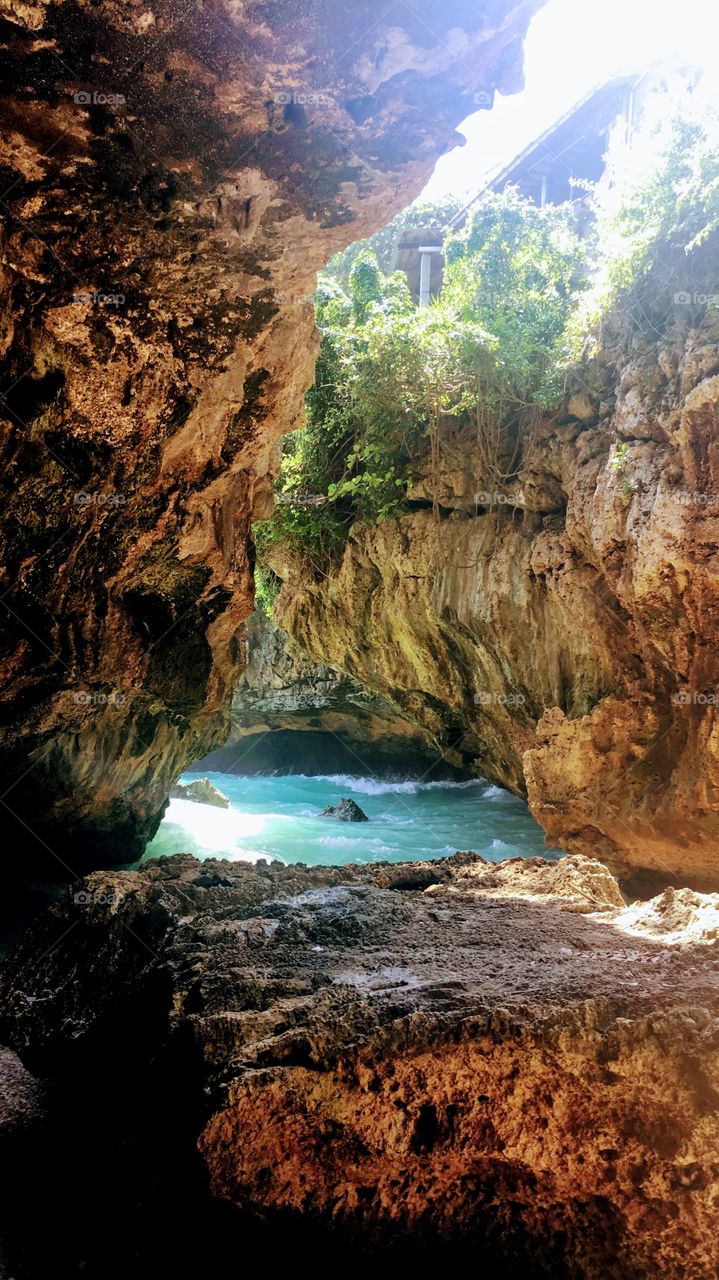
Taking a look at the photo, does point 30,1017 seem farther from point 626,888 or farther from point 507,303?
point 507,303

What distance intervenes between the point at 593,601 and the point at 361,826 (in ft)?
27.5

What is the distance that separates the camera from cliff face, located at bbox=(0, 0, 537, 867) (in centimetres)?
294

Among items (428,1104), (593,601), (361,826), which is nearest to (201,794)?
(361,826)

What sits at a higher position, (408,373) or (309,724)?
(408,373)

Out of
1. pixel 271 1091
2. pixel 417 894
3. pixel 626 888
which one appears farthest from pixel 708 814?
pixel 271 1091

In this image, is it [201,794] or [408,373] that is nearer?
[408,373]

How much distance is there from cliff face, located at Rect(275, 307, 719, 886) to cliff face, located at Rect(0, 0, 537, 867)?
3.77 meters

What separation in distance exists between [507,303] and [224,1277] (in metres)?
10.1

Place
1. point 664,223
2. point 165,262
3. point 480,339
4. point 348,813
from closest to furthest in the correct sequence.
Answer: point 165,262 < point 664,223 < point 480,339 < point 348,813

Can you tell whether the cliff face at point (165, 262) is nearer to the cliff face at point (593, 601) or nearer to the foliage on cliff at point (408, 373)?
the foliage on cliff at point (408, 373)

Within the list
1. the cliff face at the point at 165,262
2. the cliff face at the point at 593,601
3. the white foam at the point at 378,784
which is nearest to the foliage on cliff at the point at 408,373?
the cliff face at the point at 593,601

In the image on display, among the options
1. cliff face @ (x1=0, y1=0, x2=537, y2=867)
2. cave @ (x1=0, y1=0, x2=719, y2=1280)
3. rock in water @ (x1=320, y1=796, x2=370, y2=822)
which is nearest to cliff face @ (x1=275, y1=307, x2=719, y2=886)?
cave @ (x1=0, y1=0, x2=719, y2=1280)

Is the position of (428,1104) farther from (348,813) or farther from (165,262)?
(348,813)

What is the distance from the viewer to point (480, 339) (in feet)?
30.5
